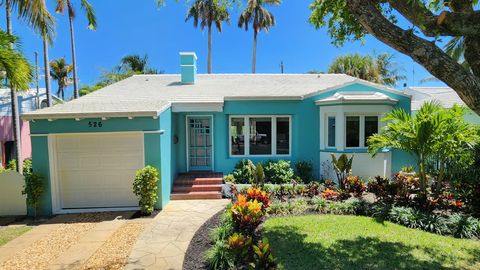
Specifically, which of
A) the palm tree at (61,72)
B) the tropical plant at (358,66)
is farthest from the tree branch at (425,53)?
the palm tree at (61,72)

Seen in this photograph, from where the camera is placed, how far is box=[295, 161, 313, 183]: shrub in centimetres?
1234

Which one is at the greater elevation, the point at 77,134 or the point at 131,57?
the point at 131,57

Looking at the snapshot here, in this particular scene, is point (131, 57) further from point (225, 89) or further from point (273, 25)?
point (225, 89)

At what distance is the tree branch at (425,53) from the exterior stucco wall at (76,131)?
23.7ft

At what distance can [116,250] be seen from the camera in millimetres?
6414

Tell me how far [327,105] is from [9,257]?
11.9 m

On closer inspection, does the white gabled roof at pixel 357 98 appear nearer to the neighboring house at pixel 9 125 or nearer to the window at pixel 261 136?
the window at pixel 261 136

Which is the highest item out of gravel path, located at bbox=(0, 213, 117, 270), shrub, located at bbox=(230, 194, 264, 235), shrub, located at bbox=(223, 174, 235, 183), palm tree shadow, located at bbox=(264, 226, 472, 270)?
shrub, located at bbox=(230, 194, 264, 235)

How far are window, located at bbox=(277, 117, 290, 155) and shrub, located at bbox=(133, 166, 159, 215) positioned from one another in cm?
631

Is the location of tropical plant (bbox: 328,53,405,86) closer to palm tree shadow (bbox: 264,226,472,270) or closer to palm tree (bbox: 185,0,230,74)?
palm tree (bbox: 185,0,230,74)

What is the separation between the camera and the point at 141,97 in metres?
13.6

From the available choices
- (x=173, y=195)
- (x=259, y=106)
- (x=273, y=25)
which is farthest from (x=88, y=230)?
(x=273, y=25)

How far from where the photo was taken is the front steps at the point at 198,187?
10734mm

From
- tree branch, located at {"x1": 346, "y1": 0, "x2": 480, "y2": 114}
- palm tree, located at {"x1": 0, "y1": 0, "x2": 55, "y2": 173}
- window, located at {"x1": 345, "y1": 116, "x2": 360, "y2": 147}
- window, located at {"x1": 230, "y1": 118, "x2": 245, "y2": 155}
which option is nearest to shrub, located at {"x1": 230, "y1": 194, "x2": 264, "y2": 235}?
tree branch, located at {"x1": 346, "y1": 0, "x2": 480, "y2": 114}
